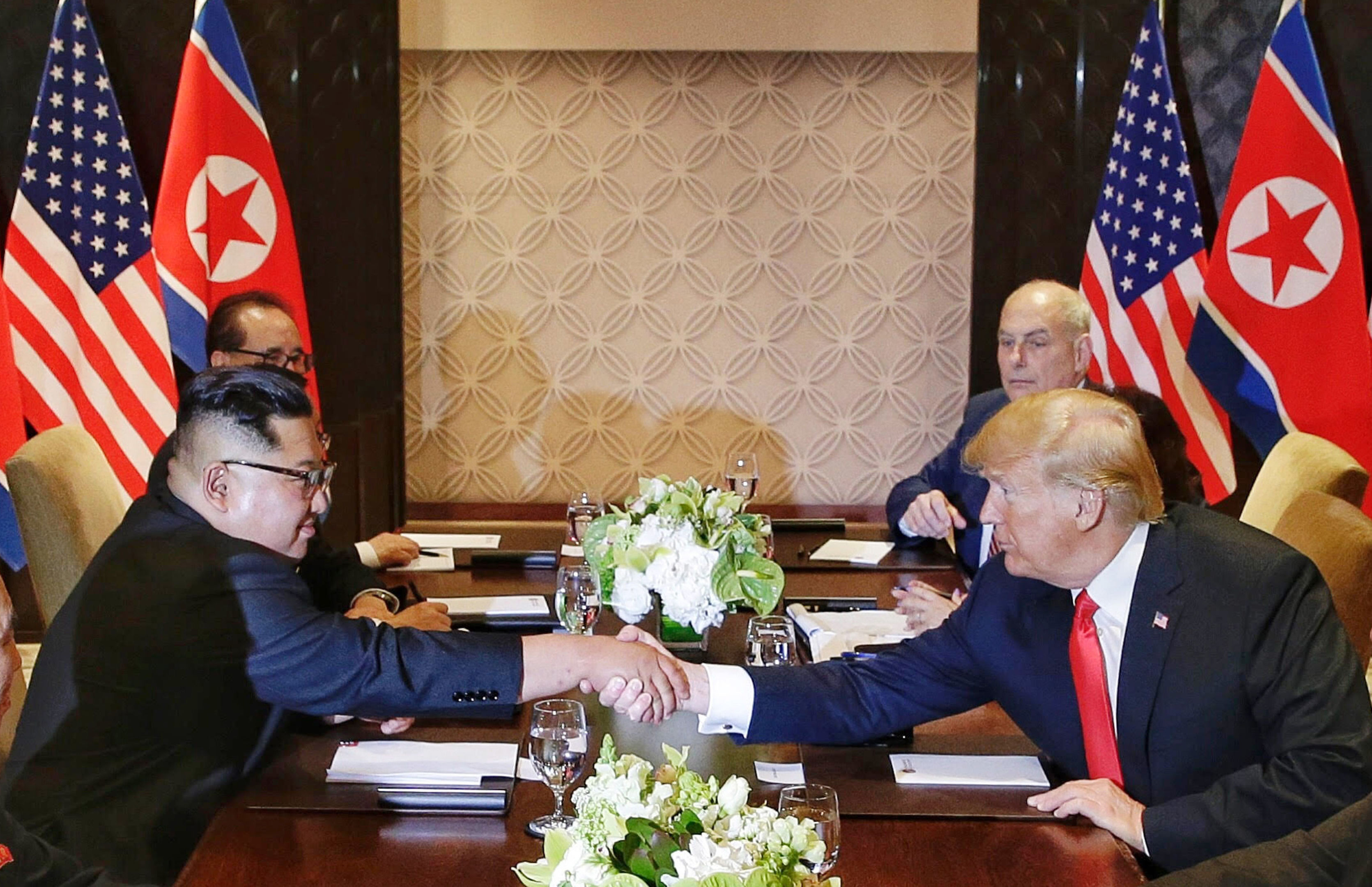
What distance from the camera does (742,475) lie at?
3.58m

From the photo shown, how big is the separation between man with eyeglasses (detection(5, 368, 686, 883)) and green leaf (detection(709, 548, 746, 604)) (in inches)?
16.0

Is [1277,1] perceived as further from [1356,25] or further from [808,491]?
[808,491]

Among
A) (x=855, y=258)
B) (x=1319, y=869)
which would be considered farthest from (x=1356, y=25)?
(x=1319, y=869)

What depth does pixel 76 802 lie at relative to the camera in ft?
6.95

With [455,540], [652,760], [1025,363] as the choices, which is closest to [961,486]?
[1025,363]

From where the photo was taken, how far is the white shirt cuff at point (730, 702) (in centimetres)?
234

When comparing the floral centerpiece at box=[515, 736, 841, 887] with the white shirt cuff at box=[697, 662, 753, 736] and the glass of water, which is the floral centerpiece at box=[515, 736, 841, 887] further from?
the glass of water

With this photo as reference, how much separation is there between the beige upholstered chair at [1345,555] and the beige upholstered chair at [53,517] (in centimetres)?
264

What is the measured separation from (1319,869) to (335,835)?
1245 millimetres

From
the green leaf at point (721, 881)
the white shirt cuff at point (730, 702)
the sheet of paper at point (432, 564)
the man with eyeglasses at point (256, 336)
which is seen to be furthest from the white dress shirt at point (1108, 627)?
the man with eyeglasses at point (256, 336)

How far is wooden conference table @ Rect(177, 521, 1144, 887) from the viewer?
182 cm

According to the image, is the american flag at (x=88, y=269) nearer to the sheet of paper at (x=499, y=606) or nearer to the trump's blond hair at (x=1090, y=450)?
the sheet of paper at (x=499, y=606)

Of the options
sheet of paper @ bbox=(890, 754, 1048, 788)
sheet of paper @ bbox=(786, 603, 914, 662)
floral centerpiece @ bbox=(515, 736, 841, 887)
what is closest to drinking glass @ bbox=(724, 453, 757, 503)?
sheet of paper @ bbox=(786, 603, 914, 662)

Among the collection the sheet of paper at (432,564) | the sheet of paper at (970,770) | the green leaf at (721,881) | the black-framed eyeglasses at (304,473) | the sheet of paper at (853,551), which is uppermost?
the black-framed eyeglasses at (304,473)
